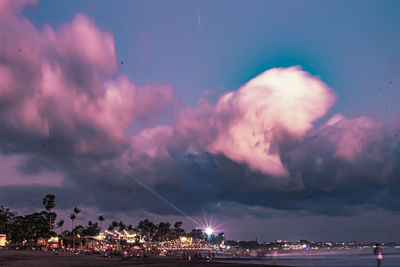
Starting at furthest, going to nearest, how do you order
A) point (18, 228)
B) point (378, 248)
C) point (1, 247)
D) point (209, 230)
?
point (209, 230) < point (18, 228) < point (1, 247) < point (378, 248)

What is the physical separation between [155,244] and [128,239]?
47.5 feet

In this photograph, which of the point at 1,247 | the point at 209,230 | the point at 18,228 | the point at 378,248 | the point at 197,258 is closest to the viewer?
the point at 378,248

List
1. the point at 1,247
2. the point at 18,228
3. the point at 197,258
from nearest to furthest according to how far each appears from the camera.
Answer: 1. the point at 197,258
2. the point at 1,247
3. the point at 18,228

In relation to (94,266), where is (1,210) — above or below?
above

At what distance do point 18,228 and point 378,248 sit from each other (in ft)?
402

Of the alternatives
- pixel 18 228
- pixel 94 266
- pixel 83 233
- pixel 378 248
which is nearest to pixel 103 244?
pixel 83 233

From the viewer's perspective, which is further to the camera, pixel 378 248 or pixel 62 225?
pixel 62 225

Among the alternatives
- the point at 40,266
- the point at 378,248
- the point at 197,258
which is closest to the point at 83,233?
the point at 197,258

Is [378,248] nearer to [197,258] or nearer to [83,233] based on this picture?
[197,258]

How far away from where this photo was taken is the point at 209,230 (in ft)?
553

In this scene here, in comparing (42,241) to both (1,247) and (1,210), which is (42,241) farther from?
(1,247)

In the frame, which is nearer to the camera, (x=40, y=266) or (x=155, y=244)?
(x=40, y=266)

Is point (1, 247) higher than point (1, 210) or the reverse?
the reverse

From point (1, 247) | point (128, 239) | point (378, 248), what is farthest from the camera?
point (128, 239)
